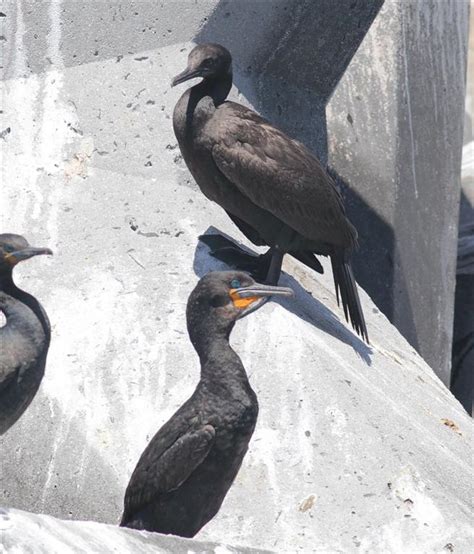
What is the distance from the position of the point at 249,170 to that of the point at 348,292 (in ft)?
2.87

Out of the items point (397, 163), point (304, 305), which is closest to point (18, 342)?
point (304, 305)

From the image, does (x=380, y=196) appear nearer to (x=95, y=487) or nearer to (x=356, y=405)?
(x=356, y=405)

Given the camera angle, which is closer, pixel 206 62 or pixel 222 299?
pixel 222 299

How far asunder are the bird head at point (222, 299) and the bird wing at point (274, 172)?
5.75 feet

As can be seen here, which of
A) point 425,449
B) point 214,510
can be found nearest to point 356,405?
point 425,449

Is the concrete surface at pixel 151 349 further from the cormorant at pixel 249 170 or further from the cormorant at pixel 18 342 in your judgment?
the cormorant at pixel 18 342

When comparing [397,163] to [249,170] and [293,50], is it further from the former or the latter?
[249,170]

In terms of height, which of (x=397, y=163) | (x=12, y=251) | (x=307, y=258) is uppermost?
(x=12, y=251)

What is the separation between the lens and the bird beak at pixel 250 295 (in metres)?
5.05

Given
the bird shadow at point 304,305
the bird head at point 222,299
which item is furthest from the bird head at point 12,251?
the bird shadow at point 304,305

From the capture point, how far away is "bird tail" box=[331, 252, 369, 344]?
7266 mm

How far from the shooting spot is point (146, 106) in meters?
7.63

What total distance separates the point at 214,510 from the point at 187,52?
3318 millimetres

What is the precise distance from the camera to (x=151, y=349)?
21.0 ft
